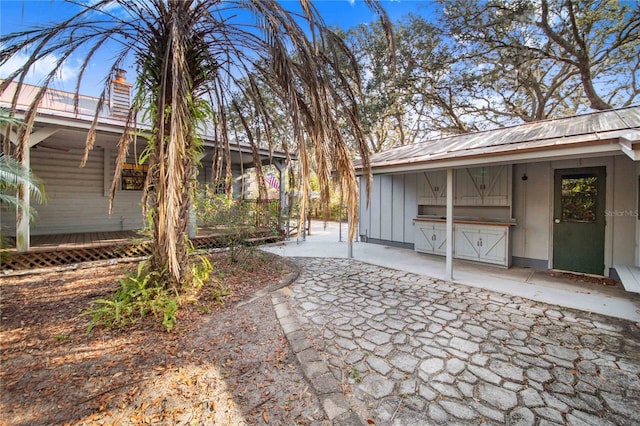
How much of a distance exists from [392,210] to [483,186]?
2.55 meters

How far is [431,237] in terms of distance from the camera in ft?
22.7

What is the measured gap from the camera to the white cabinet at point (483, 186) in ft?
19.8

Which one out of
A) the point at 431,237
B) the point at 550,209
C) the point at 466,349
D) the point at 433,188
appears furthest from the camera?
the point at 433,188

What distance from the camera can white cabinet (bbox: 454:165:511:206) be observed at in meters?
6.02

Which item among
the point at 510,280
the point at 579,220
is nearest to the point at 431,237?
the point at 510,280

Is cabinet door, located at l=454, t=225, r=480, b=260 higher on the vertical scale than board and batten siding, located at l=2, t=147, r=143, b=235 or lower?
lower

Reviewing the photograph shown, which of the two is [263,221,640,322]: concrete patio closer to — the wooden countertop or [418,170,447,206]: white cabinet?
the wooden countertop

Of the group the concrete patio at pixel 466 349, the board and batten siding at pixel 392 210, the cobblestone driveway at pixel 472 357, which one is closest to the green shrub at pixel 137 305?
the concrete patio at pixel 466 349

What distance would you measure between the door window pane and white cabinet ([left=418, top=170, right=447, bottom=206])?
7.47 ft

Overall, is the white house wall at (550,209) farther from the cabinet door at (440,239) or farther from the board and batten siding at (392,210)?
the board and batten siding at (392,210)

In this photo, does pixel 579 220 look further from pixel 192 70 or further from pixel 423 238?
pixel 192 70

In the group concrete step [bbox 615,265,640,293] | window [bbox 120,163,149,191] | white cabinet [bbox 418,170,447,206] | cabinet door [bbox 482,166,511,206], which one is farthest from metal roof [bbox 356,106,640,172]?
window [bbox 120,163,149,191]

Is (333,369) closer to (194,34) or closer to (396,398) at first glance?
(396,398)

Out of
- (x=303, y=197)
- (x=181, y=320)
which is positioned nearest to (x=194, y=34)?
(x=303, y=197)
